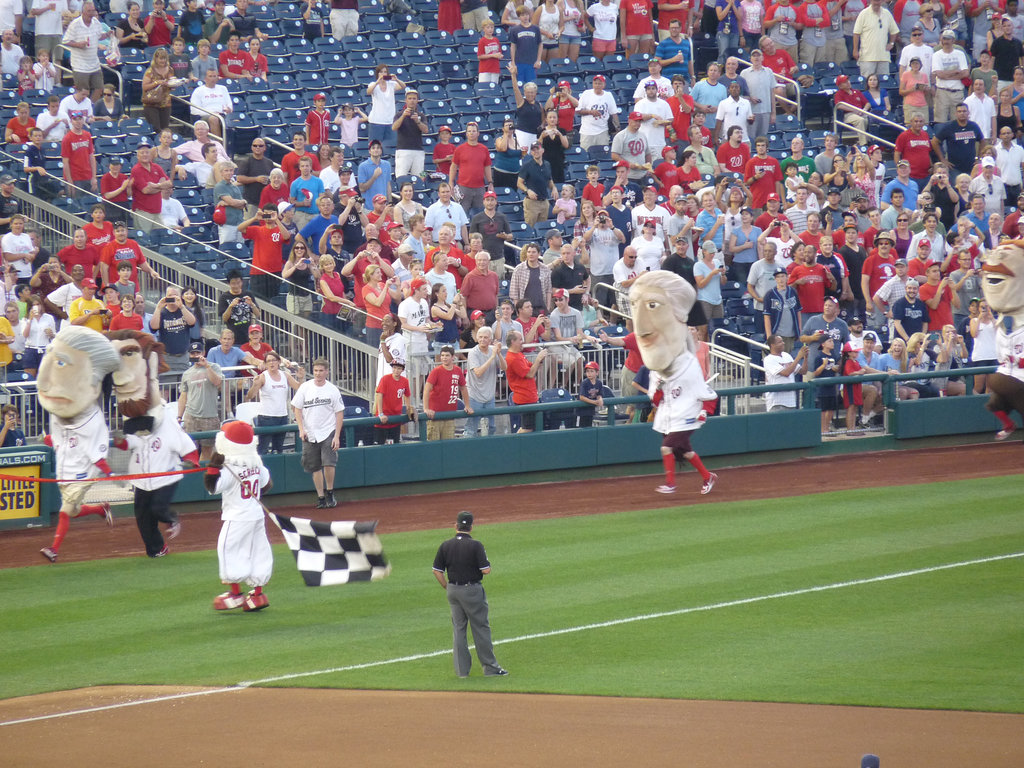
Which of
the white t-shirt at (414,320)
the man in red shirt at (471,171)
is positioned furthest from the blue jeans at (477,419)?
the man in red shirt at (471,171)

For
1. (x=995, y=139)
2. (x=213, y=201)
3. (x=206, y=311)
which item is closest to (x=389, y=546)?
(x=206, y=311)

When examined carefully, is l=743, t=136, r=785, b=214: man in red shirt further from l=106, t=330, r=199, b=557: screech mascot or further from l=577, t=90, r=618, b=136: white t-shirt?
l=106, t=330, r=199, b=557: screech mascot

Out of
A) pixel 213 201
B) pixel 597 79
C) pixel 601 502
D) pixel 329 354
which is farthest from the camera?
pixel 597 79

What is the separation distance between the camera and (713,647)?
38.0ft

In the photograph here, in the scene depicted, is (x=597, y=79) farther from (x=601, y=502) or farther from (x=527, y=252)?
(x=601, y=502)

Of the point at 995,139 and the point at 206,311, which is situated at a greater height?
the point at 995,139

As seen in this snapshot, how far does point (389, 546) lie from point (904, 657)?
20.1ft

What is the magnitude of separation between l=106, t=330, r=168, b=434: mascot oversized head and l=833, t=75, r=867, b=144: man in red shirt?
1614 centimetres

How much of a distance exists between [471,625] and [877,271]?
1355 cm

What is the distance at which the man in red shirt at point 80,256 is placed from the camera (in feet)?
62.5

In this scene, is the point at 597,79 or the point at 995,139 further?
the point at 995,139

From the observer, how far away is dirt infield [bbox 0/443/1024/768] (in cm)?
905

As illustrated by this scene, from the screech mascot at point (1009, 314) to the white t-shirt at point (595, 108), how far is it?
12247 mm

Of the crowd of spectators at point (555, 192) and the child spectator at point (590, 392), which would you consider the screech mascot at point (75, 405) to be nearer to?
the crowd of spectators at point (555, 192)
